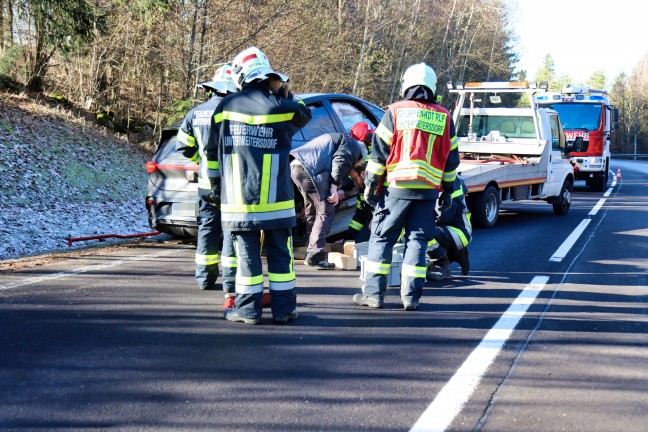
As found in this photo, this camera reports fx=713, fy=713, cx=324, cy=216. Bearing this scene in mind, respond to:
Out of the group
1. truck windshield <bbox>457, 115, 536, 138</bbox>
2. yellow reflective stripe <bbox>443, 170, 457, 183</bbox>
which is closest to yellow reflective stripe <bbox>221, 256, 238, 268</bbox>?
yellow reflective stripe <bbox>443, 170, 457, 183</bbox>

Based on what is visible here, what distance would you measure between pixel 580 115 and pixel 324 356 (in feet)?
68.1

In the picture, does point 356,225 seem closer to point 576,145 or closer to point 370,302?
point 370,302

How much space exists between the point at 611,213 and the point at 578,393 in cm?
1156

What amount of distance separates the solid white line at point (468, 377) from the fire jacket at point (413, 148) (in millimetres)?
1208

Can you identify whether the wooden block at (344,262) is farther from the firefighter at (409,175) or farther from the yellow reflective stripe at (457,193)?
the firefighter at (409,175)

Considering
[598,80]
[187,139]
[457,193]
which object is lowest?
[457,193]

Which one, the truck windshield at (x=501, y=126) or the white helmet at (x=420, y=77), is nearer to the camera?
the white helmet at (x=420, y=77)

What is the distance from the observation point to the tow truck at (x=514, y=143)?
12406 millimetres

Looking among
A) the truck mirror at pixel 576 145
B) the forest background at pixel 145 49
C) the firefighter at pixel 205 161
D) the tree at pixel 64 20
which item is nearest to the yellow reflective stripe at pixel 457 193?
the firefighter at pixel 205 161

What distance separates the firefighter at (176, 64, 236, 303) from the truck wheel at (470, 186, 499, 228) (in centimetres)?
595

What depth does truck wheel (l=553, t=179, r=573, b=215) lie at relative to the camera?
46.4 feet

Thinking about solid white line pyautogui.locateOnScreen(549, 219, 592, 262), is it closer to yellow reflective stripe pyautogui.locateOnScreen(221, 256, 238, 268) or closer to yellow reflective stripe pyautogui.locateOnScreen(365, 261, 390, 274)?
yellow reflective stripe pyautogui.locateOnScreen(365, 261, 390, 274)

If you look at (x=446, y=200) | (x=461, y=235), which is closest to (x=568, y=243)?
(x=461, y=235)

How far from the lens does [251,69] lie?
5.18 m
